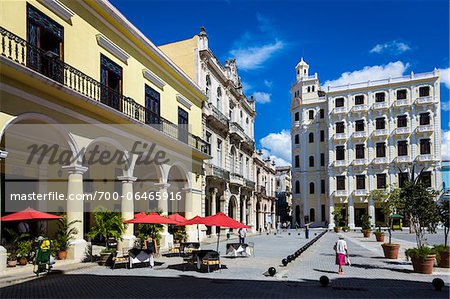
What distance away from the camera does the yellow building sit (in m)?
13.6

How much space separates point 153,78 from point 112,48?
4022 mm

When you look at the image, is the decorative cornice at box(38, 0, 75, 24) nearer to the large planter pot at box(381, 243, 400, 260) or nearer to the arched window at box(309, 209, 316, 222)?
the large planter pot at box(381, 243, 400, 260)

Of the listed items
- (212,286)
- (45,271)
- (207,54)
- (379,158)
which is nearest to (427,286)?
(212,286)

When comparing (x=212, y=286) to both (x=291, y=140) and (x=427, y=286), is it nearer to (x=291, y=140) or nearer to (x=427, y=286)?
(x=427, y=286)

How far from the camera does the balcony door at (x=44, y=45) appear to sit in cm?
1406

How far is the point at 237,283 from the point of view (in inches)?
496

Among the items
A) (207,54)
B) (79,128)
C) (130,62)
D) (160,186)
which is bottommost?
(160,186)

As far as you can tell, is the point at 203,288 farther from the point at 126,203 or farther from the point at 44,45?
the point at 44,45

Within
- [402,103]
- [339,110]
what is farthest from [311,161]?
[402,103]

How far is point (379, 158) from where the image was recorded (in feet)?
192

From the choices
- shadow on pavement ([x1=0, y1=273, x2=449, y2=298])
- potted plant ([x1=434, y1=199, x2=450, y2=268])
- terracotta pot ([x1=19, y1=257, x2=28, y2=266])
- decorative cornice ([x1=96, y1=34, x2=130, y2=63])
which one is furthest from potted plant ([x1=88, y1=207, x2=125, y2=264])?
potted plant ([x1=434, y1=199, x2=450, y2=268])

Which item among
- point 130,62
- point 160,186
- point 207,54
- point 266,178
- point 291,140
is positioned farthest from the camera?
point 291,140

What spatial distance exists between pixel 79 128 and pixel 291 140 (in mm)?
54038

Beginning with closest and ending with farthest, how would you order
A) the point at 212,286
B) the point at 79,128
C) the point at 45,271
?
the point at 212,286 < the point at 45,271 < the point at 79,128
